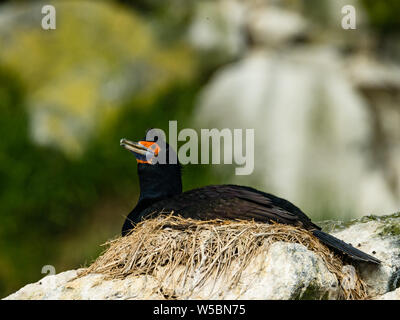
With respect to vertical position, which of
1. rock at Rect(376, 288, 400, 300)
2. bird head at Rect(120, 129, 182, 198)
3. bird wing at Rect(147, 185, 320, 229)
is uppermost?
bird head at Rect(120, 129, 182, 198)

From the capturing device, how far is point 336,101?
9.39 metres

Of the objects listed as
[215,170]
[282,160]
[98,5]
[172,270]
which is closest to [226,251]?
[172,270]

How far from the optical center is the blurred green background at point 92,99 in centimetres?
889

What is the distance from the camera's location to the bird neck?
521 centimetres

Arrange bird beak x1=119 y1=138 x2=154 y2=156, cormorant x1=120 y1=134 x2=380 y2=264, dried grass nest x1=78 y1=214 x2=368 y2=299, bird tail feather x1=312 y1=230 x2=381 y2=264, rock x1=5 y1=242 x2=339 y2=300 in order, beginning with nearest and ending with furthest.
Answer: rock x1=5 y1=242 x2=339 y2=300, dried grass nest x1=78 y1=214 x2=368 y2=299, bird tail feather x1=312 y1=230 x2=381 y2=264, cormorant x1=120 y1=134 x2=380 y2=264, bird beak x1=119 y1=138 x2=154 y2=156

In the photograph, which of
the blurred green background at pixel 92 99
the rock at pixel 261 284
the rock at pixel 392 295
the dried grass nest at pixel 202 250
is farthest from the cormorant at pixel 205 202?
the blurred green background at pixel 92 99

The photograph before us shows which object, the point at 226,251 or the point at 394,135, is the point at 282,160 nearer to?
the point at 394,135

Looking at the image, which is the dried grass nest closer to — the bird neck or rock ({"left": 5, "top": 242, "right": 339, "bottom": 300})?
rock ({"left": 5, "top": 242, "right": 339, "bottom": 300})

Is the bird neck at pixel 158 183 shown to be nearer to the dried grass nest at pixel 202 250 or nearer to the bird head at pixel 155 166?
the bird head at pixel 155 166

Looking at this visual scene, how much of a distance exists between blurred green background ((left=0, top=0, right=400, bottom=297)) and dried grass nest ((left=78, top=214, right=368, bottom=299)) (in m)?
4.26

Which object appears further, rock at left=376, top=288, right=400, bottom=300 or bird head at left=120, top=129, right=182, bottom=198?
bird head at left=120, top=129, right=182, bottom=198

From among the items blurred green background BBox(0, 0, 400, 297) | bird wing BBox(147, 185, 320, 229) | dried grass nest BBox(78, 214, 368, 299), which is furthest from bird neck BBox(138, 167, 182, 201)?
blurred green background BBox(0, 0, 400, 297)

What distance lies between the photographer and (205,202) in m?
4.42
